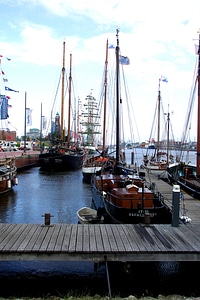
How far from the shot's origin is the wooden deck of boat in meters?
7.50

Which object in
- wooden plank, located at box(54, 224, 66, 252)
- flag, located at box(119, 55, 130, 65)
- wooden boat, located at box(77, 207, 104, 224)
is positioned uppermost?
flag, located at box(119, 55, 130, 65)

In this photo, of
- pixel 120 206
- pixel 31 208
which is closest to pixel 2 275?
pixel 120 206

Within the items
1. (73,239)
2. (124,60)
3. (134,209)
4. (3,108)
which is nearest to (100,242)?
(73,239)

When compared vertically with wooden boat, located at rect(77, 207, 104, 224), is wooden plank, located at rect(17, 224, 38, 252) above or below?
above

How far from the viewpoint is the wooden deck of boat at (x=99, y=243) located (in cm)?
750

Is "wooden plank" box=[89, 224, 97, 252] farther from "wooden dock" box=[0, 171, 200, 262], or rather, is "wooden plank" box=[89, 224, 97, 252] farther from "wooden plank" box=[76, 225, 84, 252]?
"wooden plank" box=[76, 225, 84, 252]

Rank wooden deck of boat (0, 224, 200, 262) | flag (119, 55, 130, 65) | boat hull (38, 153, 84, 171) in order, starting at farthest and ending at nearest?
boat hull (38, 153, 84, 171) < flag (119, 55, 130, 65) < wooden deck of boat (0, 224, 200, 262)

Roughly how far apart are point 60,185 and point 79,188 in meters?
2.64

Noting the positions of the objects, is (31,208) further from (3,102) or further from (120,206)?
(3,102)

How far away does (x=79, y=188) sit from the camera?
92.5 ft

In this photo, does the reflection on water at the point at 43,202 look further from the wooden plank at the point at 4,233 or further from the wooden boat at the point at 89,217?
the wooden plank at the point at 4,233

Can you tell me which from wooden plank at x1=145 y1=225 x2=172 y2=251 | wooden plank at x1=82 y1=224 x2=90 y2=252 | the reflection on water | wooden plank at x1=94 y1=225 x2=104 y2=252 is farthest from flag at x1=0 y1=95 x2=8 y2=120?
wooden plank at x1=145 y1=225 x2=172 y2=251

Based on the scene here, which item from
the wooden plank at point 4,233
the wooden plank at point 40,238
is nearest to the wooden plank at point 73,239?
the wooden plank at point 40,238

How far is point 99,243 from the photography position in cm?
816
